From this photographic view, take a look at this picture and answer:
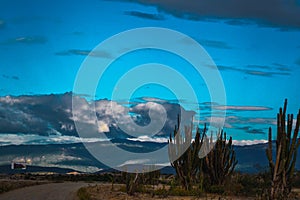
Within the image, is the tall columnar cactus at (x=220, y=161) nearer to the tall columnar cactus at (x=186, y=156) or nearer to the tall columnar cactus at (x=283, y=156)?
the tall columnar cactus at (x=186, y=156)

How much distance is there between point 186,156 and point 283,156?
28.1ft

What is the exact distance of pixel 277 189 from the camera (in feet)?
70.5

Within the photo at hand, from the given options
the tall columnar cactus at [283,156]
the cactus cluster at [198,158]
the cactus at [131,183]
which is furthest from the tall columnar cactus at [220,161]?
the tall columnar cactus at [283,156]

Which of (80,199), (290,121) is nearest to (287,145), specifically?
(290,121)

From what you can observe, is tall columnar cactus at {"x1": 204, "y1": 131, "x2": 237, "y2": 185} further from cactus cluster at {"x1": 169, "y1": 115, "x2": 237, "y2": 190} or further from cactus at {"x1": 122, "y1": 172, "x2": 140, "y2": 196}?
cactus at {"x1": 122, "y1": 172, "x2": 140, "y2": 196}

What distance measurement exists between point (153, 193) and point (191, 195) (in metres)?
2.14

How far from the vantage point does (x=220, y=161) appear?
29266mm

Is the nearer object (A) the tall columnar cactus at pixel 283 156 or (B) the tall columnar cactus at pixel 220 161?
(A) the tall columnar cactus at pixel 283 156

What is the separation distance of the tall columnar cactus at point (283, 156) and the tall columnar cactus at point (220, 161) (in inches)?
285

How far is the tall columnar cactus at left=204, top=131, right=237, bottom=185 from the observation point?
2908 centimetres

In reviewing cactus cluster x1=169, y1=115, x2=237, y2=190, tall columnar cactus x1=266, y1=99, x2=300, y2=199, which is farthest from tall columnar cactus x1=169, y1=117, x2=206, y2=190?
tall columnar cactus x1=266, y1=99, x2=300, y2=199

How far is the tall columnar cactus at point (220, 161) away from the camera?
29.1 meters

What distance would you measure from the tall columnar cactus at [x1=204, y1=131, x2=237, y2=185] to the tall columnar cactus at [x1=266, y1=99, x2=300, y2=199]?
23.7 ft

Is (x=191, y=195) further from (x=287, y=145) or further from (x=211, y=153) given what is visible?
(x=287, y=145)
